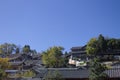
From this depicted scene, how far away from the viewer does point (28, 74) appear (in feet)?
167

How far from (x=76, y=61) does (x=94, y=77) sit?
3764 cm

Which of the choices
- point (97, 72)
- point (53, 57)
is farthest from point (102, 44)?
point (97, 72)

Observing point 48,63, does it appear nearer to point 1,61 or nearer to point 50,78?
point 1,61

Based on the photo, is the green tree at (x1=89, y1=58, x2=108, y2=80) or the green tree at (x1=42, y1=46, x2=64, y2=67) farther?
the green tree at (x1=42, y1=46, x2=64, y2=67)

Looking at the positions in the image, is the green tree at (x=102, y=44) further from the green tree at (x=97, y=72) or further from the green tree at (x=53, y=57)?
the green tree at (x=97, y=72)

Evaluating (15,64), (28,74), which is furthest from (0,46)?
(28,74)

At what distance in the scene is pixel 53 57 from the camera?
6012cm

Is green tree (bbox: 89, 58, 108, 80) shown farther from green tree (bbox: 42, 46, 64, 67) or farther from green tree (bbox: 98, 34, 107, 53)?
green tree (bbox: 98, 34, 107, 53)

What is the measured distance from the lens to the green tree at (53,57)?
58750mm

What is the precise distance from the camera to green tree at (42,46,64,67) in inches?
2313

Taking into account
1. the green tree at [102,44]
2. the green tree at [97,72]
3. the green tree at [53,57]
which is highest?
the green tree at [102,44]

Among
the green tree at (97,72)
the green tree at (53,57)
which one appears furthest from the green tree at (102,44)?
the green tree at (97,72)

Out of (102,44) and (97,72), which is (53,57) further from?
(97,72)

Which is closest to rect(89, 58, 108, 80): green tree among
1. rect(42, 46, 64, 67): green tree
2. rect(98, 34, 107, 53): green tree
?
rect(42, 46, 64, 67): green tree
